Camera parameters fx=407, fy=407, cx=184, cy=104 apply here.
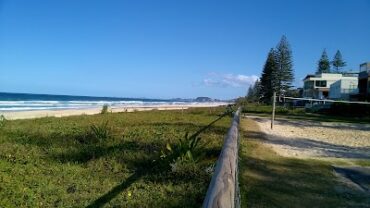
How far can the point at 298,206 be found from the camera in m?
5.27

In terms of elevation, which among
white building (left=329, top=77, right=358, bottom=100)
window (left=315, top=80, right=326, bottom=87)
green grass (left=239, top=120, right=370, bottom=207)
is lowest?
green grass (left=239, top=120, right=370, bottom=207)

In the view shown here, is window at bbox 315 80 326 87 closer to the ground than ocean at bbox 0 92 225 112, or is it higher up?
higher up

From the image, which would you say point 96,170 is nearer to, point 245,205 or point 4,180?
point 4,180

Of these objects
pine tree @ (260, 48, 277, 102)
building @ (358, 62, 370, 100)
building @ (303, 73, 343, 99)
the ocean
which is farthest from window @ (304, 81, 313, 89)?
the ocean

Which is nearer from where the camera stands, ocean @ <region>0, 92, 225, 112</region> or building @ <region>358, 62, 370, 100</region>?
building @ <region>358, 62, 370, 100</region>

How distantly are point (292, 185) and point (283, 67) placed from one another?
6717cm

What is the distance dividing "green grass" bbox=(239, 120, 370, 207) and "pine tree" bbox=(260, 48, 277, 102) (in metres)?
62.5

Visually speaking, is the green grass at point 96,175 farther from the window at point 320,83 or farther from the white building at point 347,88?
the window at point 320,83

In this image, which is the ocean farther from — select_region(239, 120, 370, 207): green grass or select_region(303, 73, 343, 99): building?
select_region(239, 120, 370, 207): green grass

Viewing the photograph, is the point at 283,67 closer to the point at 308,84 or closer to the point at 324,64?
the point at 308,84

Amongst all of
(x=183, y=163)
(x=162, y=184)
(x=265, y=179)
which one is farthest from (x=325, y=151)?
(x=162, y=184)

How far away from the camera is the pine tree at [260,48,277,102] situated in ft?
234

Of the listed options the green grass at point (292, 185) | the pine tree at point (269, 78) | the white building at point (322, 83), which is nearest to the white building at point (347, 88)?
the pine tree at point (269, 78)

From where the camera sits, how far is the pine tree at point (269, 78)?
71312mm
